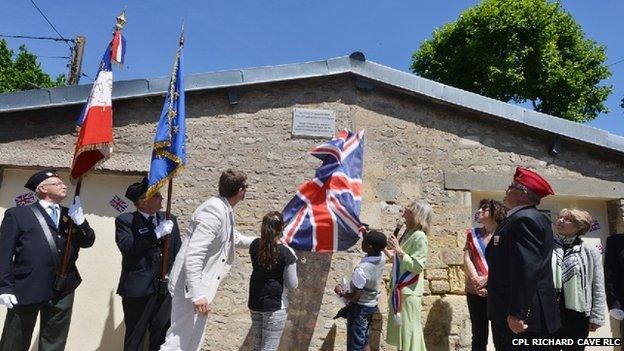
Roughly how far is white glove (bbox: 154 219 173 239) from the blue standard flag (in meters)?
0.30

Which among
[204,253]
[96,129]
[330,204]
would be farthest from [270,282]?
[96,129]

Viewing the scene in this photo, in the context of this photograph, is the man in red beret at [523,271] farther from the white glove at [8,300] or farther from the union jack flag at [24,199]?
the union jack flag at [24,199]

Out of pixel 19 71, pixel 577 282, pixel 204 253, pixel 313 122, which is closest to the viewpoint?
pixel 204 253

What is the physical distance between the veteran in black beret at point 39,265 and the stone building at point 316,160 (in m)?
1.30

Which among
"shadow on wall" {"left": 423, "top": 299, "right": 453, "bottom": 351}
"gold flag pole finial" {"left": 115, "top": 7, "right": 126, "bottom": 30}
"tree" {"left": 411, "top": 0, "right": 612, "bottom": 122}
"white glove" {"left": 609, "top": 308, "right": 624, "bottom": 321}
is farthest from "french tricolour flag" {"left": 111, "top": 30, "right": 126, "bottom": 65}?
"tree" {"left": 411, "top": 0, "right": 612, "bottom": 122}

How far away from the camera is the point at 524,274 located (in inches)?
120

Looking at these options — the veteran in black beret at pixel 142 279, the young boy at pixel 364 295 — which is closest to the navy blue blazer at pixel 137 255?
the veteran in black beret at pixel 142 279

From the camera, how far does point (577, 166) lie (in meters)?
6.22

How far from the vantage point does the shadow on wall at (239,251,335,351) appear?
542 centimetres

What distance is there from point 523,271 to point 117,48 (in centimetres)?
430

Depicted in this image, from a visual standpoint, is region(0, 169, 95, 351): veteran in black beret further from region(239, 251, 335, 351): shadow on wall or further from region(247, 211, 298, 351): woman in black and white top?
region(239, 251, 335, 351): shadow on wall

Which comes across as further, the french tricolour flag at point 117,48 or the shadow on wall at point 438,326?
the shadow on wall at point 438,326

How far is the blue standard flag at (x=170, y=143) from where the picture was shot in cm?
438

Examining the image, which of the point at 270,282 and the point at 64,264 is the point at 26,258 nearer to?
the point at 64,264
